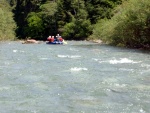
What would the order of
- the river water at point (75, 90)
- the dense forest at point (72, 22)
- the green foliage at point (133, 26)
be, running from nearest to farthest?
1. the river water at point (75, 90)
2. the green foliage at point (133, 26)
3. the dense forest at point (72, 22)

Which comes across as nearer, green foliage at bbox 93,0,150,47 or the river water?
the river water

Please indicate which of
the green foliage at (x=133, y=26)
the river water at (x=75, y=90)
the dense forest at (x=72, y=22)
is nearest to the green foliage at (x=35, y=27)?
the dense forest at (x=72, y=22)

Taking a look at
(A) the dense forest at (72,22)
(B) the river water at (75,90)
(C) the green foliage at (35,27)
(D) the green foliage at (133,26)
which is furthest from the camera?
(C) the green foliage at (35,27)

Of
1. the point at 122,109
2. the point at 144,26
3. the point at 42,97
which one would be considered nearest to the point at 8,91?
the point at 42,97

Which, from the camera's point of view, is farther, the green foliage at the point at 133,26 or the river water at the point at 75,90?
the green foliage at the point at 133,26

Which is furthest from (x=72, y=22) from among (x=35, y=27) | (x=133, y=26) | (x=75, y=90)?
(x=75, y=90)

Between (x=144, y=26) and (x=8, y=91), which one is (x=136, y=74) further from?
(x=144, y=26)

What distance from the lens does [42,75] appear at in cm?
1529

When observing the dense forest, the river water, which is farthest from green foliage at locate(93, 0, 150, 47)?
the river water

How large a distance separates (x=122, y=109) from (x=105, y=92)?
2.07m

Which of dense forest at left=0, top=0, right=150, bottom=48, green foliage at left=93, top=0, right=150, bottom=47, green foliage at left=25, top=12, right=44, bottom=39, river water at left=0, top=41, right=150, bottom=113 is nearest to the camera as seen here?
river water at left=0, top=41, right=150, bottom=113

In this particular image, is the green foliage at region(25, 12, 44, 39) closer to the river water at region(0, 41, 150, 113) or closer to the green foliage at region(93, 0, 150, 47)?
the green foliage at region(93, 0, 150, 47)

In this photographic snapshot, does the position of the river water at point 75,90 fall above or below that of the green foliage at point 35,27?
above

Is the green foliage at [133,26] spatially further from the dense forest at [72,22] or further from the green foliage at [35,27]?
the green foliage at [35,27]
